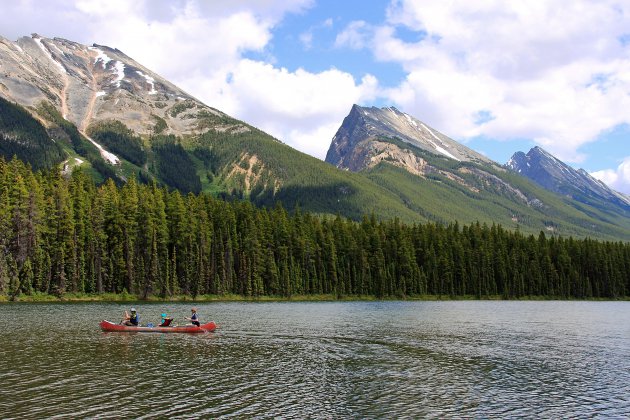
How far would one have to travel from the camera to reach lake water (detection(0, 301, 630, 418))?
1364 inches

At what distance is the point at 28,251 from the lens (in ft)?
413

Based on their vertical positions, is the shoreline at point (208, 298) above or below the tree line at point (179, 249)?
below

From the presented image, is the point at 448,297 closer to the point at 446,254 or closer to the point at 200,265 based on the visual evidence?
the point at 446,254

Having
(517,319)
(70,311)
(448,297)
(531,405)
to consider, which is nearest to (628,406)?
(531,405)

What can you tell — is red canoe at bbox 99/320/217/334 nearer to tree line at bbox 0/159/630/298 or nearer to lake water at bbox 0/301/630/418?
lake water at bbox 0/301/630/418

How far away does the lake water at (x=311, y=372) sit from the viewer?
114 ft

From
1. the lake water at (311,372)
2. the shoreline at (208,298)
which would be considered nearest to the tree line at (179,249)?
the shoreline at (208,298)

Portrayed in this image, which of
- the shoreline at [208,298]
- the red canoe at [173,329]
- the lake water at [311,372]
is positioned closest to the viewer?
the lake water at [311,372]

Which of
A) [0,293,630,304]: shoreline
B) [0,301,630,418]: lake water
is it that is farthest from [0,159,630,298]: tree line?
[0,301,630,418]: lake water

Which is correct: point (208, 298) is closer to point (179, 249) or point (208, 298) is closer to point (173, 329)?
point (179, 249)

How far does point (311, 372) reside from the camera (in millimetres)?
46406

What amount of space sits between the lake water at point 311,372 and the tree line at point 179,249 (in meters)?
54.9

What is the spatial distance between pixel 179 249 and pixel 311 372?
115m

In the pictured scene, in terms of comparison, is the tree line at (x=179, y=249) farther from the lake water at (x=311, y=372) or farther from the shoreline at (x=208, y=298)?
the lake water at (x=311, y=372)
